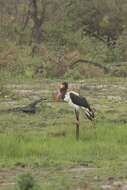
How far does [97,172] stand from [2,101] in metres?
7.27

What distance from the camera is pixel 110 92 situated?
48.5ft

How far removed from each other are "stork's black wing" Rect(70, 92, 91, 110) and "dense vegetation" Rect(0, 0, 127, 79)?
27.2 feet

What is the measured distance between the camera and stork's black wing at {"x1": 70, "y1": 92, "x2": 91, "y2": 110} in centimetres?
941

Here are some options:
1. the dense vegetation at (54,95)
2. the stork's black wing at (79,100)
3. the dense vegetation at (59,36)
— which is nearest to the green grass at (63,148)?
the dense vegetation at (54,95)

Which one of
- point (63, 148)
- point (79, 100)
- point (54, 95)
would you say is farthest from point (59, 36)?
point (63, 148)

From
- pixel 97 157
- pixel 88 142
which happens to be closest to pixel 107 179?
pixel 97 157

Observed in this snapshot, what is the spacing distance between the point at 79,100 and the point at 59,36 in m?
15.1

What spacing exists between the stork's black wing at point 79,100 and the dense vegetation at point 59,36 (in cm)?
830

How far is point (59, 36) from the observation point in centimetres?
2427

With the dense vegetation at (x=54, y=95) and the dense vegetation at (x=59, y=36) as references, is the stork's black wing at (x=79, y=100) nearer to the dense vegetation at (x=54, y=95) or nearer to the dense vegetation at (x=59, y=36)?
the dense vegetation at (x=54, y=95)

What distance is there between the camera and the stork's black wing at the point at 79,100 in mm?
9406

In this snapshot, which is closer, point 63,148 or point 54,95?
point 63,148

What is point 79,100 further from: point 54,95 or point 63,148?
point 54,95

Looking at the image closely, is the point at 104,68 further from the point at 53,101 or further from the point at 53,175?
the point at 53,175
